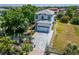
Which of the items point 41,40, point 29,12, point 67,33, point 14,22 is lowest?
point 41,40

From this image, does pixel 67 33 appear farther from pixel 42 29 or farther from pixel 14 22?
pixel 14 22

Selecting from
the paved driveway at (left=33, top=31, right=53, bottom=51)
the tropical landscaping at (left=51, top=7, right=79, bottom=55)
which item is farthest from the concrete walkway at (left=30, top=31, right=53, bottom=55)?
the tropical landscaping at (left=51, top=7, right=79, bottom=55)

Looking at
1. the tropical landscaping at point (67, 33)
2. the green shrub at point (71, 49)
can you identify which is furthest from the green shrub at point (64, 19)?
the green shrub at point (71, 49)

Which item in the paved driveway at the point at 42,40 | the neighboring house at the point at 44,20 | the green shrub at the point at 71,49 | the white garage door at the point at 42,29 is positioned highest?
the neighboring house at the point at 44,20

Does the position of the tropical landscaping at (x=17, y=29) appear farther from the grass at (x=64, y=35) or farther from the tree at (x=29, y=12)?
the grass at (x=64, y=35)

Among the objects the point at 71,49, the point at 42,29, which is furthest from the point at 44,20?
the point at 71,49

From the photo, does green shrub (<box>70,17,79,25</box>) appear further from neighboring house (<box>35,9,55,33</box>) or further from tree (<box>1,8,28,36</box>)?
tree (<box>1,8,28,36</box>)
